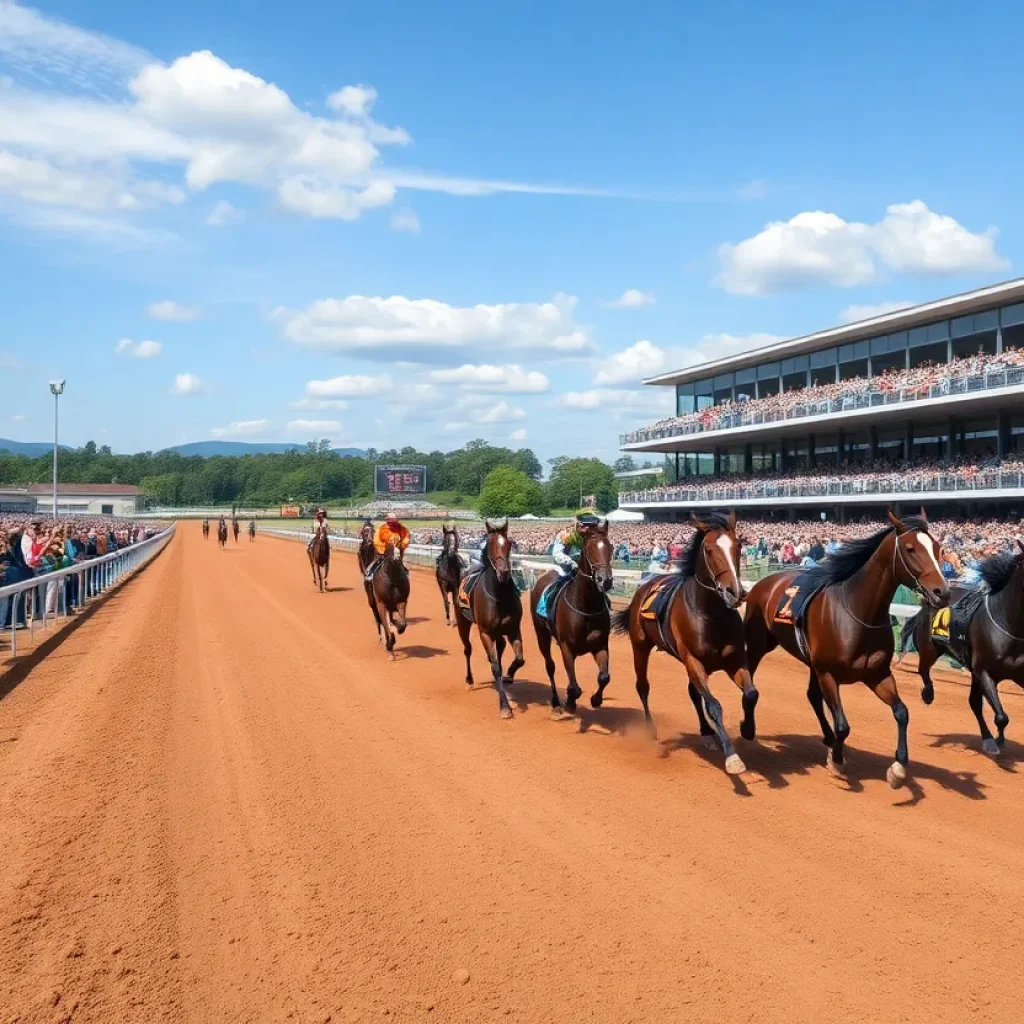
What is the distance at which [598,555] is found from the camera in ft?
26.2

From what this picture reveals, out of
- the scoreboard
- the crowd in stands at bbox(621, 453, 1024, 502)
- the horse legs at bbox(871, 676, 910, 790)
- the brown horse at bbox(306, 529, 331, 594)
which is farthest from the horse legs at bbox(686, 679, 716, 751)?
the scoreboard

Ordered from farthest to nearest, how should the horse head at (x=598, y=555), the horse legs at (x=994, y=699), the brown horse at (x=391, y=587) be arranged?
the brown horse at (x=391, y=587) < the horse head at (x=598, y=555) < the horse legs at (x=994, y=699)

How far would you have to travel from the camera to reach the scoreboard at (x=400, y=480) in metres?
72.4

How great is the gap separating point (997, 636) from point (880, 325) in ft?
101

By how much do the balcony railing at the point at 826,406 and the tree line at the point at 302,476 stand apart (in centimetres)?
4172

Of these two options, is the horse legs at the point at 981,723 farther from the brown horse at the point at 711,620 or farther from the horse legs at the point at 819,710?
the brown horse at the point at 711,620

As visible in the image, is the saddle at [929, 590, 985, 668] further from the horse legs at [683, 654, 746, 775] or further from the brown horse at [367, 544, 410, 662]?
the brown horse at [367, 544, 410, 662]

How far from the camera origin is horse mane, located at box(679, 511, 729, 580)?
6981 millimetres

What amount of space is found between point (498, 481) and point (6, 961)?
68532 mm

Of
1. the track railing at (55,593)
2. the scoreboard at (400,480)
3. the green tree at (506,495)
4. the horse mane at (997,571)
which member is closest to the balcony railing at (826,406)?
the green tree at (506,495)

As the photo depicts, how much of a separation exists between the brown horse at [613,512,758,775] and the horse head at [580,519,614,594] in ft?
1.88

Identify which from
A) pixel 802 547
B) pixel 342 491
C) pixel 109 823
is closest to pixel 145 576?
pixel 802 547

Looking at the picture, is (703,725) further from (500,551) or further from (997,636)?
(500,551)

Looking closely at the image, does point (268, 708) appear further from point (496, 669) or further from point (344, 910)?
point (344, 910)
